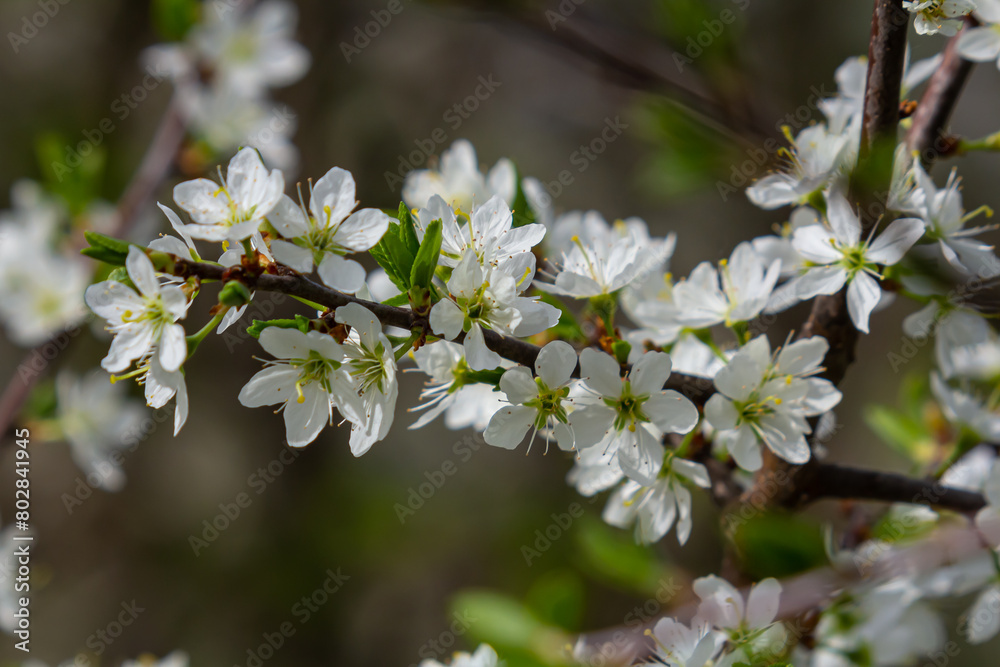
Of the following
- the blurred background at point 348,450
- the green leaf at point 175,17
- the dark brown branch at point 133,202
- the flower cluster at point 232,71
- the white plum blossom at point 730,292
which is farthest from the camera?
the blurred background at point 348,450

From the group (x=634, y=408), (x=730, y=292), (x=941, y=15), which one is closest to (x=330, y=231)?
(x=634, y=408)

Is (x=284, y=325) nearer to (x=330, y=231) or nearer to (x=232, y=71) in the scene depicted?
(x=330, y=231)

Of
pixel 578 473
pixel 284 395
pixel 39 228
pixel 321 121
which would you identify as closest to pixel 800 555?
pixel 578 473

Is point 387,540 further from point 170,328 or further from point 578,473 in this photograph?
point 170,328

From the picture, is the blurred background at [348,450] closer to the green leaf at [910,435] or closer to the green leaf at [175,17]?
the green leaf at [175,17]

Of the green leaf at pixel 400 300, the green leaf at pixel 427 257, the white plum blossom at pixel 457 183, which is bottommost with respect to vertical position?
the white plum blossom at pixel 457 183

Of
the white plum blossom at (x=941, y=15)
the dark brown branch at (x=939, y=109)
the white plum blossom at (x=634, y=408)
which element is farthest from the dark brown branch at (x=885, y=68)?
the white plum blossom at (x=634, y=408)

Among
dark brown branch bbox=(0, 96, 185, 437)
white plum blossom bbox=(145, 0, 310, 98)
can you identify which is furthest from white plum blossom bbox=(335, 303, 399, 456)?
white plum blossom bbox=(145, 0, 310, 98)

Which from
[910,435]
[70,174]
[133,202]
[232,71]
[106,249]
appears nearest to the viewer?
[106,249]
